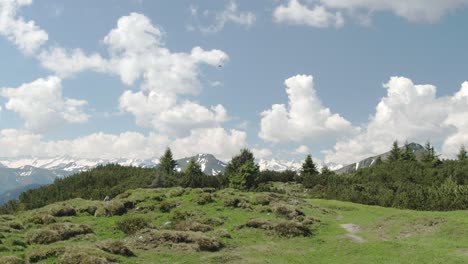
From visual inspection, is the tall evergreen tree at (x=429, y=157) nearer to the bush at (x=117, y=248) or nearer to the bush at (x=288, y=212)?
the bush at (x=288, y=212)

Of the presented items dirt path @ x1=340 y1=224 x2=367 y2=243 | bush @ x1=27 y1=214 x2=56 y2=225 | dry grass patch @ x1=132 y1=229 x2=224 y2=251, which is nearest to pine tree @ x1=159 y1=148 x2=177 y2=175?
bush @ x1=27 y1=214 x2=56 y2=225

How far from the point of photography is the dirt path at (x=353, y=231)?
33.5 metres

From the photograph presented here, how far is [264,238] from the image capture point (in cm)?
3347

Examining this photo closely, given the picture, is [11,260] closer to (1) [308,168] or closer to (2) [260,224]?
(2) [260,224]

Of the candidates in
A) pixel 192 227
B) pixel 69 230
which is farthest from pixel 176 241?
pixel 69 230

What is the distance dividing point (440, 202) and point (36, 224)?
51517 millimetres

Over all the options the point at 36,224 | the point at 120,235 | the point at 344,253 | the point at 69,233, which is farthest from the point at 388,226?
the point at 36,224

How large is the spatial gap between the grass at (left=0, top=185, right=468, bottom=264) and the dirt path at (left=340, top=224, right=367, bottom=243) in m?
0.41

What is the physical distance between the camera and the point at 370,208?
5597 cm

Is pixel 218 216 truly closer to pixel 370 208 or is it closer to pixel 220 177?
pixel 370 208

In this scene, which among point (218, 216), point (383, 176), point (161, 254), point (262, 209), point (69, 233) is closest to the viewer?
point (161, 254)

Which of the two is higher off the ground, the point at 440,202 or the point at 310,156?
the point at 310,156

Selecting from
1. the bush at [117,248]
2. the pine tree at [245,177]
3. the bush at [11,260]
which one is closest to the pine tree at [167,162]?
the pine tree at [245,177]

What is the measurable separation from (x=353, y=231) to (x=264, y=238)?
10250mm
